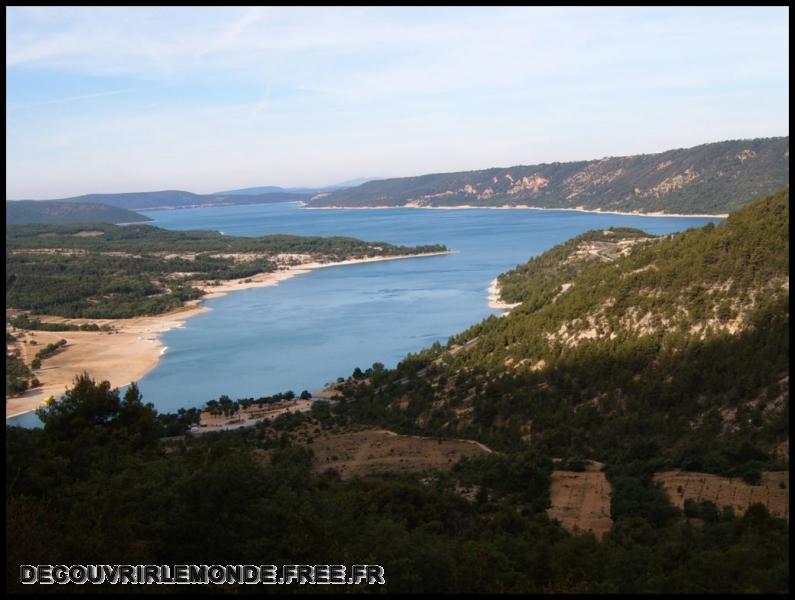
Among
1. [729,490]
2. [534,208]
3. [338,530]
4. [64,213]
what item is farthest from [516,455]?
[64,213]

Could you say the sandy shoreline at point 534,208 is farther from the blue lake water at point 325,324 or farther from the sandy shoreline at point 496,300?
the sandy shoreline at point 496,300

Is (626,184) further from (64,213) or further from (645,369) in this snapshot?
(645,369)

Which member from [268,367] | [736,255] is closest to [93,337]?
[268,367]

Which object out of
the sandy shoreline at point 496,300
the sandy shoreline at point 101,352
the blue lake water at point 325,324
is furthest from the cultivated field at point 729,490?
the sandy shoreline at point 496,300

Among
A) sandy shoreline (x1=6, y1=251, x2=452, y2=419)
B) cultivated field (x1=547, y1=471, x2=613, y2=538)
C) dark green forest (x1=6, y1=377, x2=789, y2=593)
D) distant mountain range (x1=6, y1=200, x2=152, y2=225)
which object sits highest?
distant mountain range (x1=6, y1=200, x2=152, y2=225)

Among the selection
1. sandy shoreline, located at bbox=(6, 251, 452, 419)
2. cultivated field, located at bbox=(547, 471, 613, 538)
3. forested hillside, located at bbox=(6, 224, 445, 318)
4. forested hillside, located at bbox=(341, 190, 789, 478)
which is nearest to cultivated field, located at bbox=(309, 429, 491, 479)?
forested hillside, located at bbox=(341, 190, 789, 478)

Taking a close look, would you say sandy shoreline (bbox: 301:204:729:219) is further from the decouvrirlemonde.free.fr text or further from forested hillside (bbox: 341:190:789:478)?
the decouvrirlemonde.free.fr text

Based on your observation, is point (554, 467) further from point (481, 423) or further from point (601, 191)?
point (601, 191)
